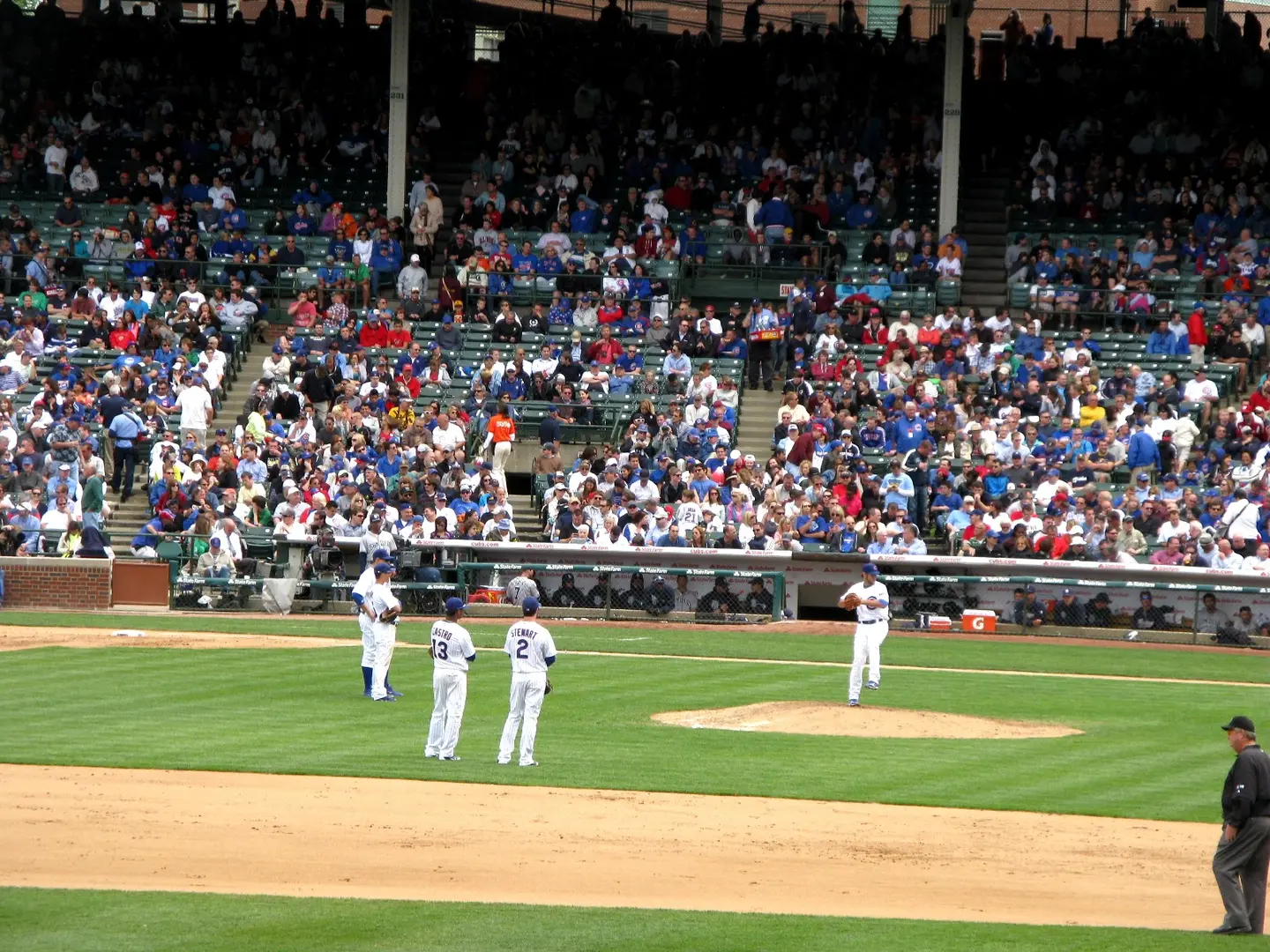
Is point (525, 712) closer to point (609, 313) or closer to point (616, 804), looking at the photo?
point (616, 804)

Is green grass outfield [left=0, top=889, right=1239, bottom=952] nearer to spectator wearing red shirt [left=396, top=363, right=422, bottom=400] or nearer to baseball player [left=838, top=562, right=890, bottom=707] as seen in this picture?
baseball player [left=838, top=562, right=890, bottom=707]

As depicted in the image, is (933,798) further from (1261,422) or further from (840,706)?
(1261,422)

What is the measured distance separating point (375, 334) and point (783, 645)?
12.1m

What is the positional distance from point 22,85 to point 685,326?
17678 mm

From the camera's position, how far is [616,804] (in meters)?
15.8

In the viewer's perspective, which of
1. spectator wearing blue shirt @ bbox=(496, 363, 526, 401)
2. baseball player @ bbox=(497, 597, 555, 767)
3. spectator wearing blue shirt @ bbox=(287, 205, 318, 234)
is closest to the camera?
baseball player @ bbox=(497, 597, 555, 767)

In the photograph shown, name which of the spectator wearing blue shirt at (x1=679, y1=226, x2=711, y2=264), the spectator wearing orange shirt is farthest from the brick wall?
the spectator wearing blue shirt at (x1=679, y1=226, x2=711, y2=264)

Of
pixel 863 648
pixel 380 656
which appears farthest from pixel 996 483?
pixel 380 656

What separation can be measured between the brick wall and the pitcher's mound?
1224 cm

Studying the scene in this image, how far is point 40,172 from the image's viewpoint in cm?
4016

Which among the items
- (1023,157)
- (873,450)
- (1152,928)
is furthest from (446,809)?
(1023,157)

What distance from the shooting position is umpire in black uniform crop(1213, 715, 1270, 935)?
1169cm

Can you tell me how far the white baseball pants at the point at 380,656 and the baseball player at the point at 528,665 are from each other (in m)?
3.64

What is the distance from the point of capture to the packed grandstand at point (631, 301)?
29922 millimetres
